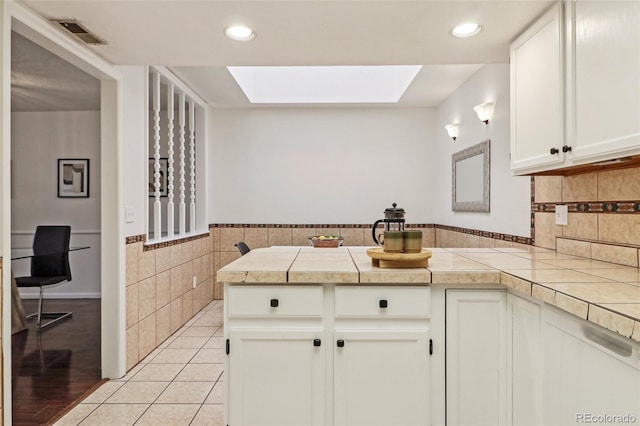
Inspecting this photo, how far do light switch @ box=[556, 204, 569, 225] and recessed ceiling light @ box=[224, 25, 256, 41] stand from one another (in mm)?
1990

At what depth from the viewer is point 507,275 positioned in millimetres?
1532

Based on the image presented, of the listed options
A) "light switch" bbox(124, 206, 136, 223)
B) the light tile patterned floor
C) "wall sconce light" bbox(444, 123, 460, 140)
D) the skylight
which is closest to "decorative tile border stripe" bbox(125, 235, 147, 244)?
"light switch" bbox(124, 206, 136, 223)

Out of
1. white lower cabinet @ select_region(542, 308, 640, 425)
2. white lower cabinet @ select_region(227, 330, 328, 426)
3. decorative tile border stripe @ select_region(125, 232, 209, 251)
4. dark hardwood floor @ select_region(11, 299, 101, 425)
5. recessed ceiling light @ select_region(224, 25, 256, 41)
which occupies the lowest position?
dark hardwood floor @ select_region(11, 299, 101, 425)

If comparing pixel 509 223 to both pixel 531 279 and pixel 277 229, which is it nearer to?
pixel 531 279

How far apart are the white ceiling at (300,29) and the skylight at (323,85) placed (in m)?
2.13

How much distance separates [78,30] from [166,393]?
2210 mm

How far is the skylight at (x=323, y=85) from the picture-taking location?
15.0ft

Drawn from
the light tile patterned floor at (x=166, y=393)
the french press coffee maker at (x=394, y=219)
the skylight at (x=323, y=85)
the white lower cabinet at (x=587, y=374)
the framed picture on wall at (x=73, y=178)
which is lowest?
the light tile patterned floor at (x=166, y=393)

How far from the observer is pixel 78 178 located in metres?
4.86

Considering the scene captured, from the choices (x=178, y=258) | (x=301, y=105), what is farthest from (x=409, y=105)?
(x=178, y=258)

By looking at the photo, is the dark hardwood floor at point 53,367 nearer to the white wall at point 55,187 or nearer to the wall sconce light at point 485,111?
the white wall at point 55,187

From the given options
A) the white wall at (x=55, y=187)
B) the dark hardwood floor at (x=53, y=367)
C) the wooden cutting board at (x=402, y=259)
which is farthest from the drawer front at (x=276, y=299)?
the white wall at (x=55, y=187)

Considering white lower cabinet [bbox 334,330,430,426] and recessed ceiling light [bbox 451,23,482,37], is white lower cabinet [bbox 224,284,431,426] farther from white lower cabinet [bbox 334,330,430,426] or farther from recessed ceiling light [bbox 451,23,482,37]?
recessed ceiling light [bbox 451,23,482,37]

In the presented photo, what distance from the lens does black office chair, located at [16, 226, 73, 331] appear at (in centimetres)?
360
